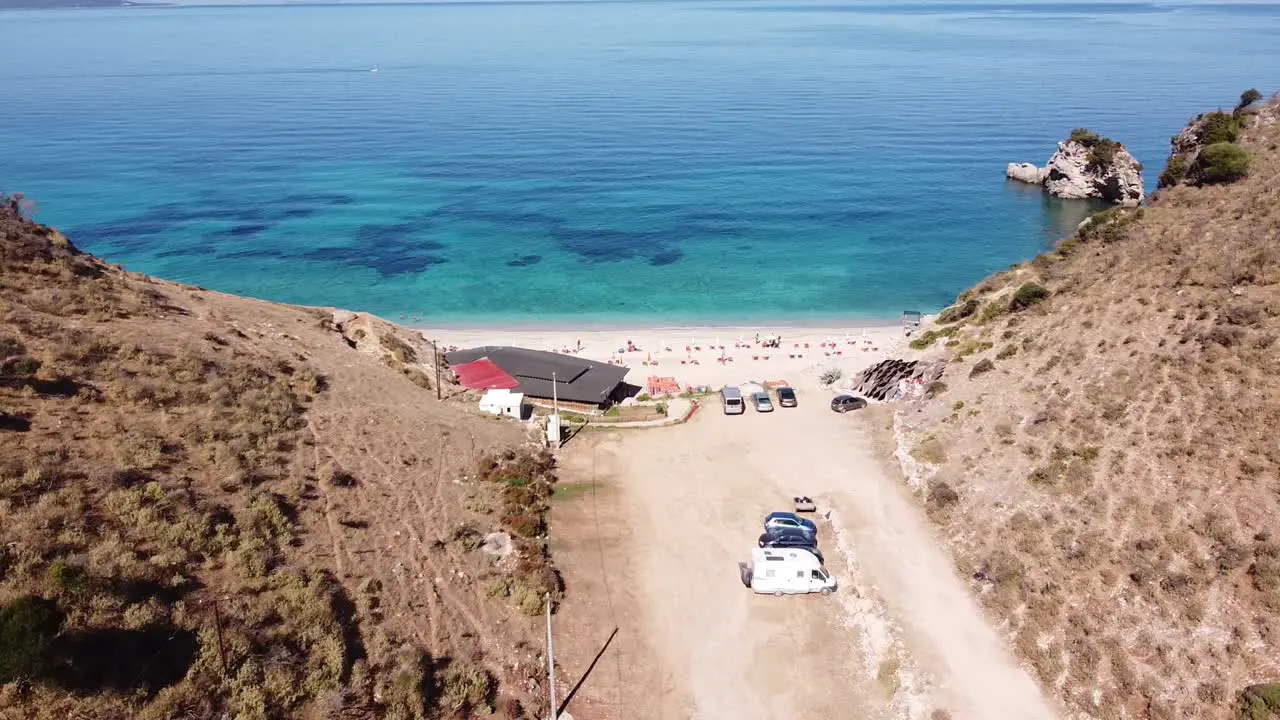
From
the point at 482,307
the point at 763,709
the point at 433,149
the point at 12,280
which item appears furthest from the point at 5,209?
the point at 433,149

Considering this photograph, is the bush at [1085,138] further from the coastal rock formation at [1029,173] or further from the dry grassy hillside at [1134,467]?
the dry grassy hillside at [1134,467]

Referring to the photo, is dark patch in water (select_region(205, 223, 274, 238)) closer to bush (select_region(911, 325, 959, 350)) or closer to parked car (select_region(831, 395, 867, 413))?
parked car (select_region(831, 395, 867, 413))

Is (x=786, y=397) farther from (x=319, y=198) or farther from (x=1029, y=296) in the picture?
(x=319, y=198)

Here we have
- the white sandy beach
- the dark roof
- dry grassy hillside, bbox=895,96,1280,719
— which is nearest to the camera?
dry grassy hillside, bbox=895,96,1280,719

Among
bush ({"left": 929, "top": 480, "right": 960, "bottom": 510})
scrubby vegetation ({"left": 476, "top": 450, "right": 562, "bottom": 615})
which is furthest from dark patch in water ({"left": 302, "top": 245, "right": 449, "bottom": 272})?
bush ({"left": 929, "top": 480, "right": 960, "bottom": 510})

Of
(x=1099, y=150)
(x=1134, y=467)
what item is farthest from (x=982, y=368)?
(x=1099, y=150)

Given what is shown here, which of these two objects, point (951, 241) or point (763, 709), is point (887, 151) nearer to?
point (951, 241)

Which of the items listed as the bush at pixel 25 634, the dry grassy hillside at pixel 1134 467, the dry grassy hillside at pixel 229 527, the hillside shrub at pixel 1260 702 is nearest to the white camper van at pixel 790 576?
the dry grassy hillside at pixel 1134 467

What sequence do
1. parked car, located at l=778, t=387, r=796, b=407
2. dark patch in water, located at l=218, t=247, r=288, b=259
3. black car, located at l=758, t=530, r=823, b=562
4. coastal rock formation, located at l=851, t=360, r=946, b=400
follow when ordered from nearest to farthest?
black car, located at l=758, t=530, r=823, b=562
coastal rock formation, located at l=851, t=360, r=946, b=400
parked car, located at l=778, t=387, r=796, b=407
dark patch in water, located at l=218, t=247, r=288, b=259
